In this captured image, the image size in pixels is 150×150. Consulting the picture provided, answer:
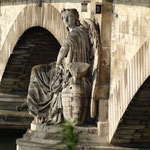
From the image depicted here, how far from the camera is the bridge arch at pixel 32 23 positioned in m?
16.9

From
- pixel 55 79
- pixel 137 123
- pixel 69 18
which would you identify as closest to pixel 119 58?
pixel 137 123

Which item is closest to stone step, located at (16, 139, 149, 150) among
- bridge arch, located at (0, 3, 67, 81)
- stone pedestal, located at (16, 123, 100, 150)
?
stone pedestal, located at (16, 123, 100, 150)

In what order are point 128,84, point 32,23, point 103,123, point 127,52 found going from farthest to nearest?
point 32,23
point 103,123
point 127,52
point 128,84

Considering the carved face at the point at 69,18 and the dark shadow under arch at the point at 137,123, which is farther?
the carved face at the point at 69,18

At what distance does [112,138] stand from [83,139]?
0.51 meters

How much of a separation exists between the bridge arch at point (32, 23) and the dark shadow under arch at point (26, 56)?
12 cm

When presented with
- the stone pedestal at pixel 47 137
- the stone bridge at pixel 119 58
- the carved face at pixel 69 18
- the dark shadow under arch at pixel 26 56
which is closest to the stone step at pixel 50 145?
the stone pedestal at pixel 47 137

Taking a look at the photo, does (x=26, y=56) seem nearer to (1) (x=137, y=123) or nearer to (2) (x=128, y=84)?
(1) (x=137, y=123)

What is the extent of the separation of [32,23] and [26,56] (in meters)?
1.60

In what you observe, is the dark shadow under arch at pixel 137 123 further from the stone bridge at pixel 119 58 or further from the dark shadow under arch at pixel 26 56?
the dark shadow under arch at pixel 26 56

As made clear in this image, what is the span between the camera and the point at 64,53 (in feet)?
46.4

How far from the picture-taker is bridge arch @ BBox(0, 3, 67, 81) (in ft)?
55.3

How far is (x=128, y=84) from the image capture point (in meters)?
12.7

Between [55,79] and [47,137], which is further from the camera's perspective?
[55,79]
